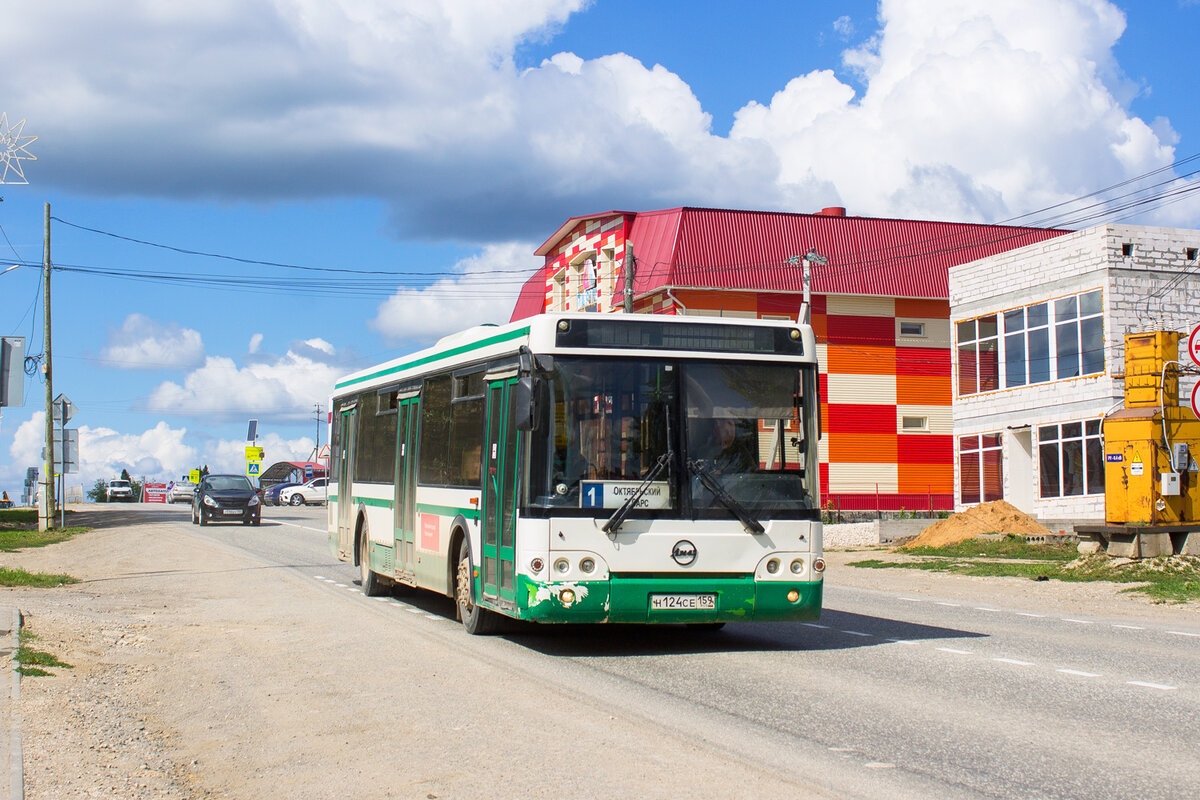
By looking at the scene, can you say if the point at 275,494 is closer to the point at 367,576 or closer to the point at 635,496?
the point at 367,576

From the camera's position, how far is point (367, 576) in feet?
54.7

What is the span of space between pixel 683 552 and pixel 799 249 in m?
37.1

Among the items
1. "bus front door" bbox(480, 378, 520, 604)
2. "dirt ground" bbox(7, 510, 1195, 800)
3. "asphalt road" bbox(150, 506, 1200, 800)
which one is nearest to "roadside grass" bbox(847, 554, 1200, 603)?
"dirt ground" bbox(7, 510, 1195, 800)

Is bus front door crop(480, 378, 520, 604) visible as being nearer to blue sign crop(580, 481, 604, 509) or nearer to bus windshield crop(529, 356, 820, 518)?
bus windshield crop(529, 356, 820, 518)

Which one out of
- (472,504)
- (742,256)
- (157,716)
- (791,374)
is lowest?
(157,716)

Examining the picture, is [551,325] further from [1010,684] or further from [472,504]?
[1010,684]

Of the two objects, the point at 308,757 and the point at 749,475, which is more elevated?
the point at 749,475

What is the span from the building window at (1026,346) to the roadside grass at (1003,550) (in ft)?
19.7

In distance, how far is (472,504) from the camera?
11914 mm

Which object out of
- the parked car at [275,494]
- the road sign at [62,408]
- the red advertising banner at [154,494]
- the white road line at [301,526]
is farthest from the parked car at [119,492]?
the road sign at [62,408]

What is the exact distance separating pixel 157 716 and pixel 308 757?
1.94m

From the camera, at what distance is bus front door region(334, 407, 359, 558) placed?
58.2 feet

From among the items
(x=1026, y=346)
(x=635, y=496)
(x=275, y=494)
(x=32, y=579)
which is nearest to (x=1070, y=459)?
(x=1026, y=346)

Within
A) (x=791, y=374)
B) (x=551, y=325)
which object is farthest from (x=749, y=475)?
(x=551, y=325)
